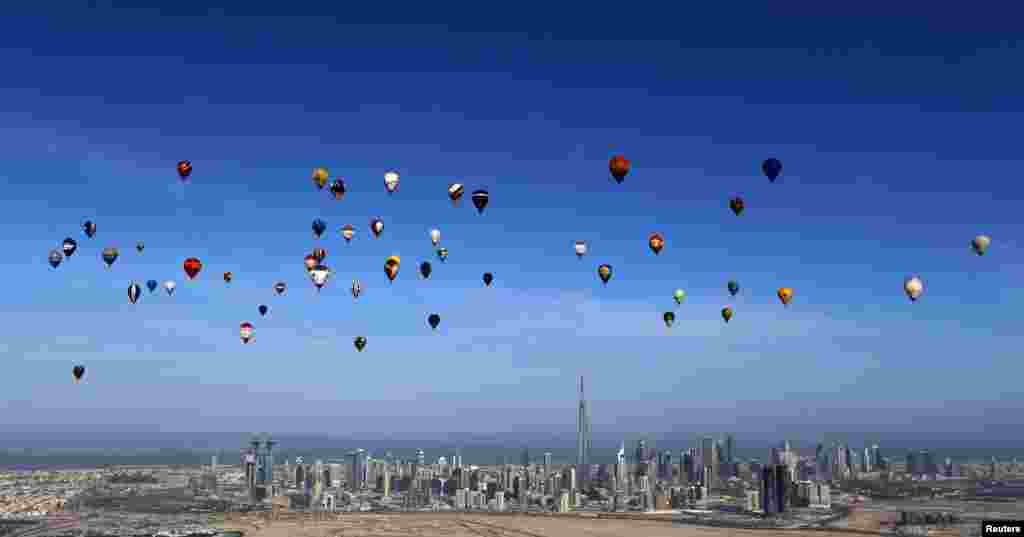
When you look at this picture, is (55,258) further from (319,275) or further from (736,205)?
(736,205)

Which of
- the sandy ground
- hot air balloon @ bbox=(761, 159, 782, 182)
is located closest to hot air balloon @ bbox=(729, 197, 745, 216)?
hot air balloon @ bbox=(761, 159, 782, 182)

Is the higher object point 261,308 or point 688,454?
point 261,308

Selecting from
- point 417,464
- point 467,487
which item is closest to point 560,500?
point 467,487

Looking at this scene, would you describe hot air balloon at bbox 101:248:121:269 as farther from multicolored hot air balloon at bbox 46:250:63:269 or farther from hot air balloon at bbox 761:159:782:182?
hot air balloon at bbox 761:159:782:182

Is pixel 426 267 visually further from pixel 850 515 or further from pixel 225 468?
pixel 225 468

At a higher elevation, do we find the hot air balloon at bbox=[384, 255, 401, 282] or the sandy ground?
the hot air balloon at bbox=[384, 255, 401, 282]

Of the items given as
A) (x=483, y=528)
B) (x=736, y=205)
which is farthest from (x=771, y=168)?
(x=483, y=528)

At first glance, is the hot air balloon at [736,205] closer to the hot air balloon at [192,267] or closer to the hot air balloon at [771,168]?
the hot air balloon at [771,168]

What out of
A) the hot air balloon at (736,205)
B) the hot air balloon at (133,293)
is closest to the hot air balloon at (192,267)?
the hot air balloon at (133,293)
